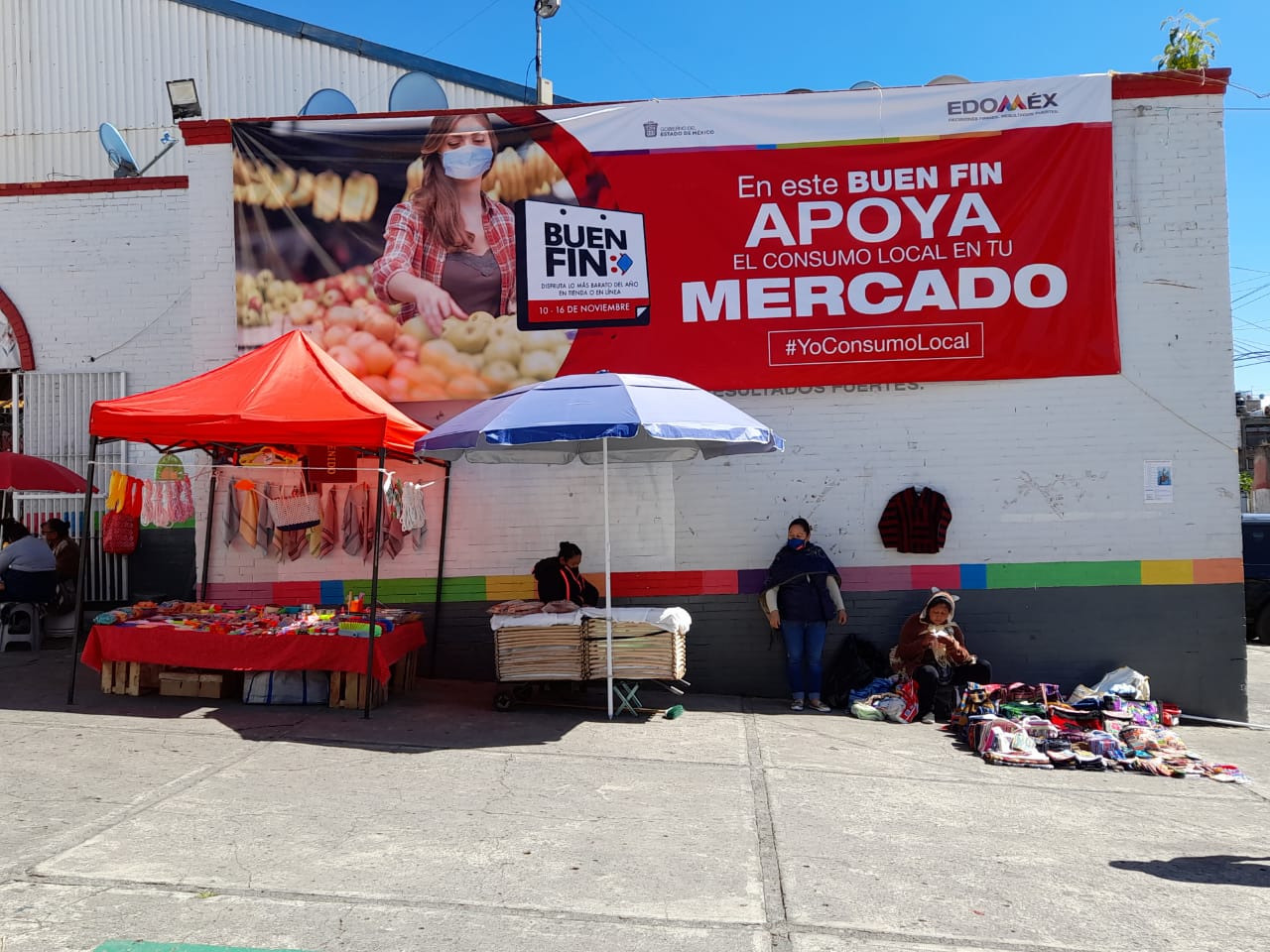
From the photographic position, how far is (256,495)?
9453 mm

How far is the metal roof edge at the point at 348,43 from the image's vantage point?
16.1 metres

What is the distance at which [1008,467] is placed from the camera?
9.37 m

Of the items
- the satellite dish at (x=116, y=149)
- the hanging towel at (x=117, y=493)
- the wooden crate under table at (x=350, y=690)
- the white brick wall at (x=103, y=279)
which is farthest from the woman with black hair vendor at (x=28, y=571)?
the satellite dish at (x=116, y=149)

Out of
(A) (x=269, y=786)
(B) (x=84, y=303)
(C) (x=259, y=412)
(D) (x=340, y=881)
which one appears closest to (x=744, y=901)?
(D) (x=340, y=881)

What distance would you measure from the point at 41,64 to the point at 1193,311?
17.3m

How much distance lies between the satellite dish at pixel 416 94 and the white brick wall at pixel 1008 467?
451cm

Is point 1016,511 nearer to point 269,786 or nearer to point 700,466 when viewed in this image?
point 700,466

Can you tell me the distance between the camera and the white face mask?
31.6 ft

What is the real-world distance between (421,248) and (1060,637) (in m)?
7.14

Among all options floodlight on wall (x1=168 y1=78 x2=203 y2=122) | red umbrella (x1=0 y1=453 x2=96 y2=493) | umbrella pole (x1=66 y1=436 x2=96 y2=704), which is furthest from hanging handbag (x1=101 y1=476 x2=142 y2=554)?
floodlight on wall (x1=168 y1=78 x2=203 y2=122)

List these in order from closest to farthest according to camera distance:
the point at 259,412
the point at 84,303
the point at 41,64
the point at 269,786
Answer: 1. the point at 269,786
2. the point at 259,412
3. the point at 84,303
4. the point at 41,64

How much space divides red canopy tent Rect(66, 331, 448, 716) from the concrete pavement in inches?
57.3

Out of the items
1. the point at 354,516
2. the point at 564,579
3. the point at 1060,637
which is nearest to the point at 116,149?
the point at 354,516

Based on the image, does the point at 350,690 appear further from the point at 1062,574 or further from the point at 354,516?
the point at 1062,574
